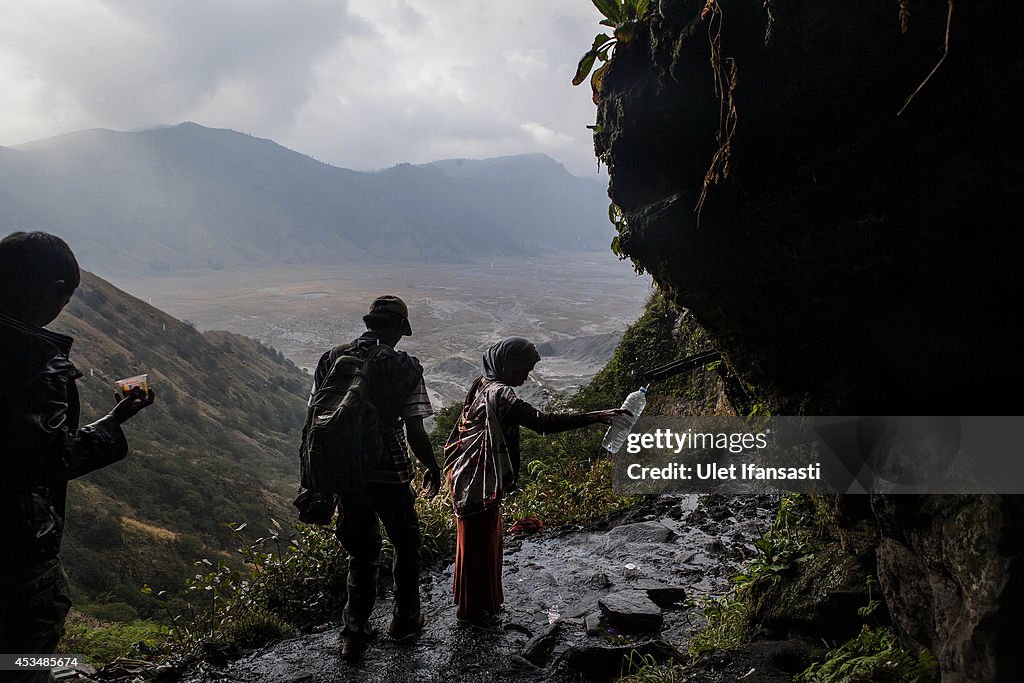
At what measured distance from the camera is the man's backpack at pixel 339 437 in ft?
12.2

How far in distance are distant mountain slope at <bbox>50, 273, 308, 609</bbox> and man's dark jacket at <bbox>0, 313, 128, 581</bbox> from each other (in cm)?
254

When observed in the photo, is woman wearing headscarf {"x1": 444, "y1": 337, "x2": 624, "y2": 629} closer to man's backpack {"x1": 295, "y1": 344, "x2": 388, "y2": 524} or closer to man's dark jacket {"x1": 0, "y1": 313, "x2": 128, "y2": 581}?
man's backpack {"x1": 295, "y1": 344, "x2": 388, "y2": 524}

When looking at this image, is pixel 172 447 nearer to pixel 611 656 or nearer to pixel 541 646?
pixel 541 646

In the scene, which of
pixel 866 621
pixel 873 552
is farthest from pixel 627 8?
pixel 866 621

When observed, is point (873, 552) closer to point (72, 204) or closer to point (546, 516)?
point (546, 516)

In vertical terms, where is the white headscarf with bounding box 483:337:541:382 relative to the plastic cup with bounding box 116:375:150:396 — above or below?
above

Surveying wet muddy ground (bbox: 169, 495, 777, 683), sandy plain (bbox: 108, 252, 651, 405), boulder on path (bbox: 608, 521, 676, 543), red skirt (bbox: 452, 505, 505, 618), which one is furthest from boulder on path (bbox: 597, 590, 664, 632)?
sandy plain (bbox: 108, 252, 651, 405)

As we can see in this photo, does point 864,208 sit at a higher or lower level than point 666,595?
higher

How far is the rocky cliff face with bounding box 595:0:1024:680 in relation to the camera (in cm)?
212

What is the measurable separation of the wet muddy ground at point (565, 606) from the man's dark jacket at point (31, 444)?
229cm

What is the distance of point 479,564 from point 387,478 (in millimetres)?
1025

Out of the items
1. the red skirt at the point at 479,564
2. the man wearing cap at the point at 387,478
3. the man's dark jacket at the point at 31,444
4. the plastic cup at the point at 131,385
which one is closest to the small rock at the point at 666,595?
the red skirt at the point at 479,564

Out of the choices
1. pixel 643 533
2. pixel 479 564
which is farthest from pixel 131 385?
pixel 643 533

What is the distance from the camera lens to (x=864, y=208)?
7.77ft
